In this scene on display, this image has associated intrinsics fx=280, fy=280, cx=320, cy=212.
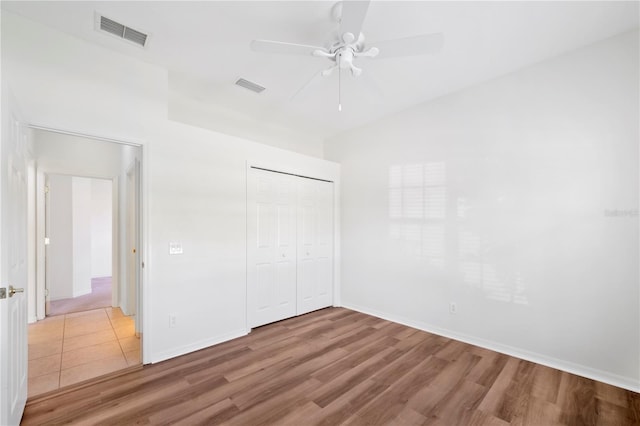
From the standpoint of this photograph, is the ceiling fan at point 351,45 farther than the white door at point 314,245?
No

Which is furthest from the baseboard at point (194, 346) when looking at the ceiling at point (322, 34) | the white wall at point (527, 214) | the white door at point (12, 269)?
the ceiling at point (322, 34)

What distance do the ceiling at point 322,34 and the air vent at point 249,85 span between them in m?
0.08

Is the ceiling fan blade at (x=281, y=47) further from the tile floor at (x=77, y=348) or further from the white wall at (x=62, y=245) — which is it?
the white wall at (x=62, y=245)

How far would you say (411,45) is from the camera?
1.91 m

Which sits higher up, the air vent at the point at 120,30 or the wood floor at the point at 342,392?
the air vent at the point at 120,30

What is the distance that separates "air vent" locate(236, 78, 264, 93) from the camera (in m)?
3.12

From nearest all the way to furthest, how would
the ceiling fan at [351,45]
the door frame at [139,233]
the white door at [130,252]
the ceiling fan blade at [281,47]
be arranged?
1. the ceiling fan at [351,45]
2. the ceiling fan blade at [281,47]
3. the door frame at [139,233]
4. the white door at [130,252]

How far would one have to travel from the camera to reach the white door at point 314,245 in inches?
164

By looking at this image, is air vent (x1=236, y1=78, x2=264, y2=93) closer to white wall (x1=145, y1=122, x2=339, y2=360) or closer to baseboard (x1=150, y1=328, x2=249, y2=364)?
white wall (x1=145, y1=122, x2=339, y2=360)

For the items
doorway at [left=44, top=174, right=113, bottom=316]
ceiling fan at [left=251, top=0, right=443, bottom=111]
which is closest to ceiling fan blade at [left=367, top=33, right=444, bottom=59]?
ceiling fan at [left=251, top=0, right=443, bottom=111]

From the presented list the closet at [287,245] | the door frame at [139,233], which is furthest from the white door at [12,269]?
the closet at [287,245]

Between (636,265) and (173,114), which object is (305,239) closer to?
(173,114)

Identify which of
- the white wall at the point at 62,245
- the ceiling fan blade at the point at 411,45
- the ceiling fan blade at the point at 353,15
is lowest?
the white wall at the point at 62,245

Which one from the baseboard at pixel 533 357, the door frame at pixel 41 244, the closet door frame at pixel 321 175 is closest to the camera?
the baseboard at pixel 533 357
